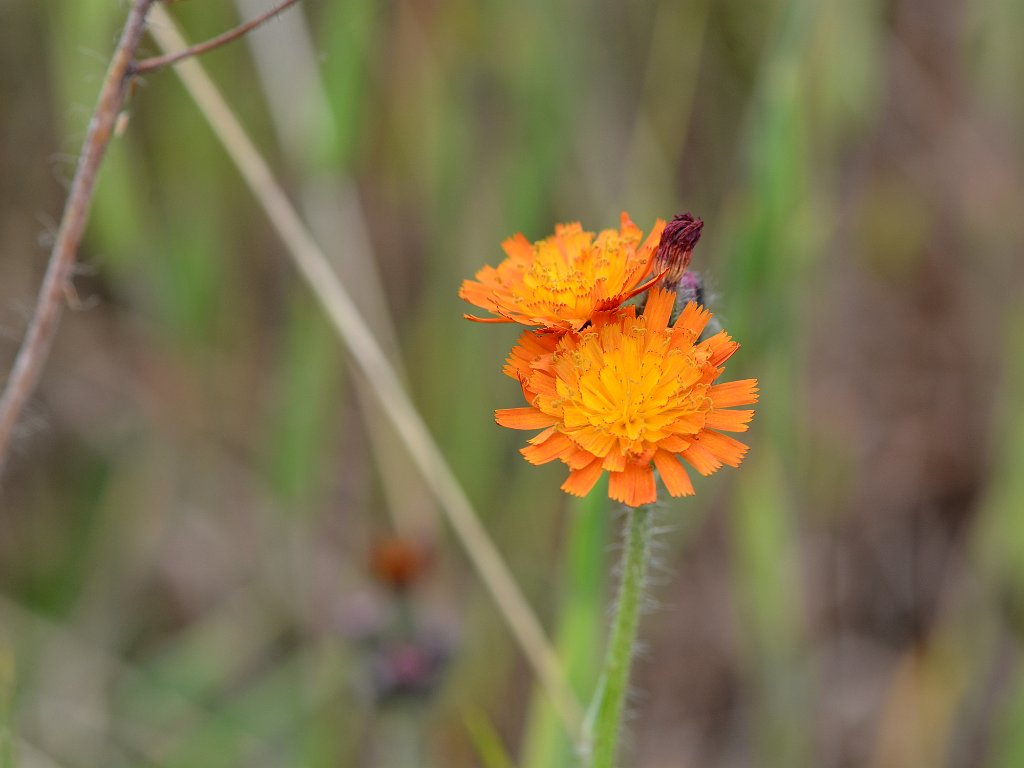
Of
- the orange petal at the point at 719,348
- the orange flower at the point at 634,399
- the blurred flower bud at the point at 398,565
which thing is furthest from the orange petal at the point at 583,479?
the blurred flower bud at the point at 398,565

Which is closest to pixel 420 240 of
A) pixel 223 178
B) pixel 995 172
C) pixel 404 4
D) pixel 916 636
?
pixel 223 178

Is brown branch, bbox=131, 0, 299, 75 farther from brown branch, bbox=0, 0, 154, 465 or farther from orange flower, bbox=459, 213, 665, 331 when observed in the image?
orange flower, bbox=459, 213, 665, 331

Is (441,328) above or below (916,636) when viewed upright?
above

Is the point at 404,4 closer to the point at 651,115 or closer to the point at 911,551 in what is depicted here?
the point at 651,115

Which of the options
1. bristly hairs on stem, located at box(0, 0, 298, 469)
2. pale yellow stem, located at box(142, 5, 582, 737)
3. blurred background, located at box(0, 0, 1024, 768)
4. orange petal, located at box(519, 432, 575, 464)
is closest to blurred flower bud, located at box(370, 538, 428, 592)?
blurred background, located at box(0, 0, 1024, 768)

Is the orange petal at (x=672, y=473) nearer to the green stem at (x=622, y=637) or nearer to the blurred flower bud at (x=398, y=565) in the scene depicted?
the green stem at (x=622, y=637)
